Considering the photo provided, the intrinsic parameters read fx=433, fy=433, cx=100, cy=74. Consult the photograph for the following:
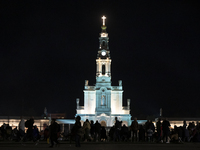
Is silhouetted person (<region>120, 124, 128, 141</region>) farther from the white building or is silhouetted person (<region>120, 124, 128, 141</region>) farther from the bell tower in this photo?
the bell tower

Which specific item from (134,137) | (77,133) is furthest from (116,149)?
(134,137)

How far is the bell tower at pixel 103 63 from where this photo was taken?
272ft

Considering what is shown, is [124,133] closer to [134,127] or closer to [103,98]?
[134,127]

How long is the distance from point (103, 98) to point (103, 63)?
6.86m

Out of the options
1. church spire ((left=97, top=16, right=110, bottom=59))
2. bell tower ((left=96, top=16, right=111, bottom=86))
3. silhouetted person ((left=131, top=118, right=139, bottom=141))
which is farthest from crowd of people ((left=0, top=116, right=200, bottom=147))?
church spire ((left=97, top=16, right=110, bottom=59))

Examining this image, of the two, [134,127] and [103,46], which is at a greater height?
[103,46]

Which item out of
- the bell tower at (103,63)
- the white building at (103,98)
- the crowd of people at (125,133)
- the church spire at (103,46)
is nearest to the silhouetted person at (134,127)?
the crowd of people at (125,133)

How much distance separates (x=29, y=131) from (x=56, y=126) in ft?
15.3

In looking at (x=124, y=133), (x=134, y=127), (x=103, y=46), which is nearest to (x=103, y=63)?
(x=103, y=46)


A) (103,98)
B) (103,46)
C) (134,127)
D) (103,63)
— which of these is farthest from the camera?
(103,46)

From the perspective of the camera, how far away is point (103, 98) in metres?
82.2

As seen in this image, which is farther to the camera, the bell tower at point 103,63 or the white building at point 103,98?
the bell tower at point 103,63

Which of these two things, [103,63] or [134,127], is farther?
[103,63]

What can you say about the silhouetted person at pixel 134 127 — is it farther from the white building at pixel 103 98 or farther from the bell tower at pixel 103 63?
the bell tower at pixel 103 63
